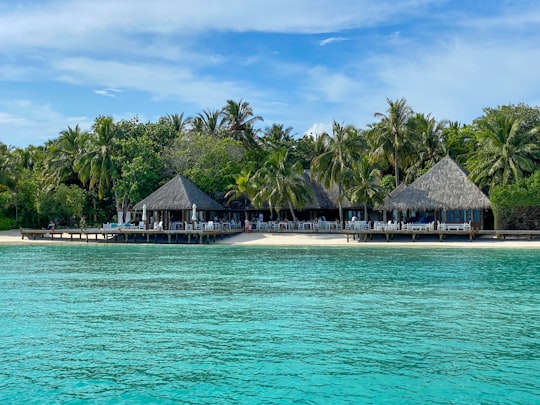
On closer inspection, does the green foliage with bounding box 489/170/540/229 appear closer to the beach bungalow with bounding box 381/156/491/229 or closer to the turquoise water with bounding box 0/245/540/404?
the beach bungalow with bounding box 381/156/491/229

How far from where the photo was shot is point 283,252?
1275 inches

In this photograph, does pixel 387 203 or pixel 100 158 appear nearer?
pixel 387 203

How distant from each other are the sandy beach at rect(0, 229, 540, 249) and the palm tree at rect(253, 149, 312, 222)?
7.50 ft

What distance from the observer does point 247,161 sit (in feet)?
157

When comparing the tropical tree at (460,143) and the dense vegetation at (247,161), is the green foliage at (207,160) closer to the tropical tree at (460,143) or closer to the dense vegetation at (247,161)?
the dense vegetation at (247,161)

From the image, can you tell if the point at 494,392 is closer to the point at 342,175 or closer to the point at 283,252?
the point at 283,252

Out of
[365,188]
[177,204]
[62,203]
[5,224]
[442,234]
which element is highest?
[365,188]

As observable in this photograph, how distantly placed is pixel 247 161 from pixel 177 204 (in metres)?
9.02

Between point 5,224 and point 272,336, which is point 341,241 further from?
point 5,224

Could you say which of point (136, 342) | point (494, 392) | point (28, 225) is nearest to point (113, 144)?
point (28, 225)

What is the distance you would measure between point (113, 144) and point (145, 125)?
6.21 meters

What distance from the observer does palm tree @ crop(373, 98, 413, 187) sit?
4541 centimetres

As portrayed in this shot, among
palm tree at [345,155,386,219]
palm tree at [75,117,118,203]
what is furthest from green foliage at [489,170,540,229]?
palm tree at [75,117,118,203]

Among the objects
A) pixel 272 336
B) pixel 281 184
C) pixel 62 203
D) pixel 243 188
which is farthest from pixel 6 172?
pixel 272 336
